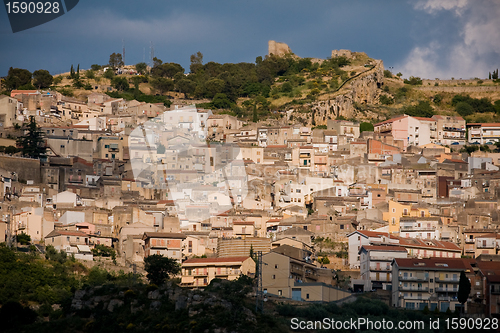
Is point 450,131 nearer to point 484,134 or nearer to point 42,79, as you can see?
point 484,134

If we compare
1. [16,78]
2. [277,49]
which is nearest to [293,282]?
[16,78]

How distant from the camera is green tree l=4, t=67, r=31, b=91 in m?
86.2

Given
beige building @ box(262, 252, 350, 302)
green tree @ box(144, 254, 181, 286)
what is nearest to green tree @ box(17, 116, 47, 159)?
green tree @ box(144, 254, 181, 286)

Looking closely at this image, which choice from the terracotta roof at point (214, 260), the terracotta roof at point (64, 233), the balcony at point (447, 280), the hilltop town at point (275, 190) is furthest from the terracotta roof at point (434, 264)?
the terracotta roof at point (64, 233)

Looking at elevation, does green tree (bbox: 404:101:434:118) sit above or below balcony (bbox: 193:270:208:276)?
above

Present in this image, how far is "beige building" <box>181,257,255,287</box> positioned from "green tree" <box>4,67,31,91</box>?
2022 inches

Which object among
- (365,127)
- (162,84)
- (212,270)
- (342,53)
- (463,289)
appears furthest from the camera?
(342,53)

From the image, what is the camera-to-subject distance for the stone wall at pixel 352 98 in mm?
84688

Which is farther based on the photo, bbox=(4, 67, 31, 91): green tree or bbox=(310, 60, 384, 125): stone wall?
bbox=(4, 67, 31, 91): green tree

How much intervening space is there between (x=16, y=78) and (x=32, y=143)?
27.2 metres

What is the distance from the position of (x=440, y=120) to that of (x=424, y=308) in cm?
4241

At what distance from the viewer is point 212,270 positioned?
43906 millimetres

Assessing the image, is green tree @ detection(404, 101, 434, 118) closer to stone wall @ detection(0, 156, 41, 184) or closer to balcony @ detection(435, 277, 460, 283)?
balcony @ detection(435, 277, 460, 283)

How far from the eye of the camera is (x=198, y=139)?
71.7m
